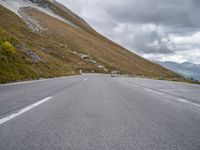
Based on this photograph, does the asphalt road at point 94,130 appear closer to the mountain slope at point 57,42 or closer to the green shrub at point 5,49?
the green shrub at point 5,49

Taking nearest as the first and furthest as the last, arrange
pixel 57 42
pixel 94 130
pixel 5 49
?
pixel 94 130 < pixel 5 49 < pixel 57 42

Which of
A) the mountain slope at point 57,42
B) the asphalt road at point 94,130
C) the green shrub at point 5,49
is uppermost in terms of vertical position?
the mountain slope at point 57,42

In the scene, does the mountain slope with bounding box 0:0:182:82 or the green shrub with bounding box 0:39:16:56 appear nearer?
the green shrub with bounding box 0:39:16:56

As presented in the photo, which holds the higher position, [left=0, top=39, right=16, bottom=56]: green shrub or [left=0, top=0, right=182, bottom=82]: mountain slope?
[left=0, top=0, right=182, bottom=82]: mountain slope

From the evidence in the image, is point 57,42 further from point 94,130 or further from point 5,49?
point 94,130

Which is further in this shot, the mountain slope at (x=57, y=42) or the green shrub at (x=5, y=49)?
the mountain slope at (x=57, y=42)

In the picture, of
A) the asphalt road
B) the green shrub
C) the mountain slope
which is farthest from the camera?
the mountain slope

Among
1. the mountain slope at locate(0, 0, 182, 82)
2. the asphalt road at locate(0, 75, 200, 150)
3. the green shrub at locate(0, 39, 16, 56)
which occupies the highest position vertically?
the mountain slope at locate(0, 0, 182, 82)

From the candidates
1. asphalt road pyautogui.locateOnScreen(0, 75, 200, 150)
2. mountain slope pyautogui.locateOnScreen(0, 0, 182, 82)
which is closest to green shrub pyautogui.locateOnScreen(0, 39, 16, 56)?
asphalt road pyautogui.locateOnScreen(0, 75, 200, 150)

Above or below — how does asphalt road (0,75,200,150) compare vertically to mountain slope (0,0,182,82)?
below

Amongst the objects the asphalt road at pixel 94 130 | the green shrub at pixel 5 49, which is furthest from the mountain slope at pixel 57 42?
the asphalt road at pixel 94 130

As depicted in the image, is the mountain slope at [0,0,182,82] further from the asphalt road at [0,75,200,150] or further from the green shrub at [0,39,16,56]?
the asphalt road at [0,75,200,150]

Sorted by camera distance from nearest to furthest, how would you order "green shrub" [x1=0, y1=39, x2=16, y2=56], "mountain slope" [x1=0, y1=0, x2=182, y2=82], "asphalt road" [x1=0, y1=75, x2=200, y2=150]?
"asphalt road" [x1=0, y1=75, x2=200, y2=150] → "green shrub" [x1=0, y1=39, x2=16, y2=56] → "mountain slope" [x1=0, y1=0, x2=182, y2=82]

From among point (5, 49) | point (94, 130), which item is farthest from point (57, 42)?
point (94, 130)
